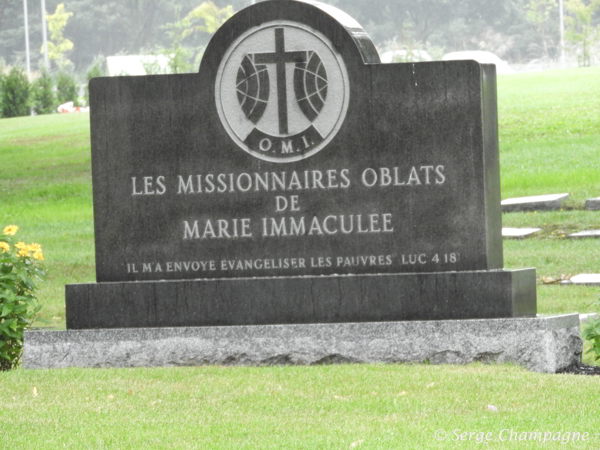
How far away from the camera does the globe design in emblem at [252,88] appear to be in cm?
807

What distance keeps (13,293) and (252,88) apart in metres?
2.23

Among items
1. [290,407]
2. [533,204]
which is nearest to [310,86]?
[290,407]

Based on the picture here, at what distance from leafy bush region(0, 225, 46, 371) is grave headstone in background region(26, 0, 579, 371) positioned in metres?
0.31

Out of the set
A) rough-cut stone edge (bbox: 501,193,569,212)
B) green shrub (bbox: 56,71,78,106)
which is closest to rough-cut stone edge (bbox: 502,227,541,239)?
rough-cut stone edge (bbox: 501,193,569,212)

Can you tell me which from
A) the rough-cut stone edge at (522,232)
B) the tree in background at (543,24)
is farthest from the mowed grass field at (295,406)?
the tree in background at (543,24)

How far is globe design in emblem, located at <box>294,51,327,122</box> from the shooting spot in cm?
799

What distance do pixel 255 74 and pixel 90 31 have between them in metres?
67.3

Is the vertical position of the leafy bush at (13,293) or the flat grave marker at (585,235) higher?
the leafy bush at (13,293)

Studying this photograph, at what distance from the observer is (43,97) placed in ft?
154

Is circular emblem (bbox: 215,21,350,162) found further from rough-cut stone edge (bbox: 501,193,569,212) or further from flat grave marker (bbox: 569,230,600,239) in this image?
rough-cut stone edge (bbox: 501,193,569,212)

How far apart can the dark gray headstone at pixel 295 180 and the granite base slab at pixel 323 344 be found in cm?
22

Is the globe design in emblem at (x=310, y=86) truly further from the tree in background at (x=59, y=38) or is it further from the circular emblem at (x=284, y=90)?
the tree in background at (x=59, y=38)

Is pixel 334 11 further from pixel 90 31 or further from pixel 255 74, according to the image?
pixel 90 31

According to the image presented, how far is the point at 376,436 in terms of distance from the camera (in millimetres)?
5473
